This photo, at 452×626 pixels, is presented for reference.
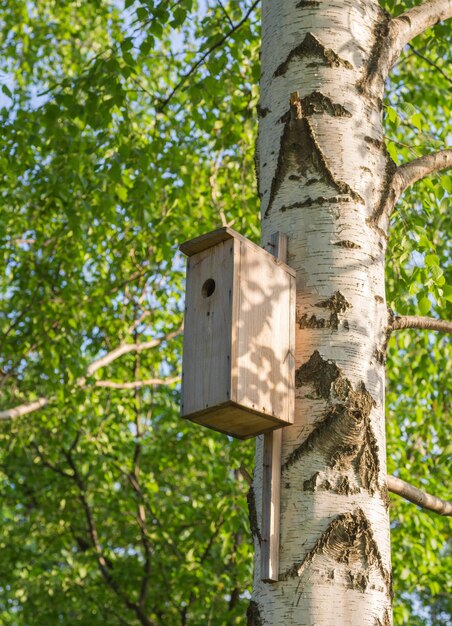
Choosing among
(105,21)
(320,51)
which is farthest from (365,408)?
(105,21)

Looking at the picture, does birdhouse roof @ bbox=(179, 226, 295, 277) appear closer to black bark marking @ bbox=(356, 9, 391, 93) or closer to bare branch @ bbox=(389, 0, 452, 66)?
black bark marking @ bbox=(356, 9, 391, 93)

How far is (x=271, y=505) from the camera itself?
2061 mm

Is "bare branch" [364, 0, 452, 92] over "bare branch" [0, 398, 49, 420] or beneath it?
over

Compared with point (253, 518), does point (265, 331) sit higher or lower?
higher

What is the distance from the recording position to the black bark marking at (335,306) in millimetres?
2217

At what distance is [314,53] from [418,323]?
2.60ft

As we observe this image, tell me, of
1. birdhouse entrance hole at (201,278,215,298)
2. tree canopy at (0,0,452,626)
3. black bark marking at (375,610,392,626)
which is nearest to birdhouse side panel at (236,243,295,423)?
birdhouse entrance hole at (201,278,215,298)

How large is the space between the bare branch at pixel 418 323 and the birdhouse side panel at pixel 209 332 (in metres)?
0.47

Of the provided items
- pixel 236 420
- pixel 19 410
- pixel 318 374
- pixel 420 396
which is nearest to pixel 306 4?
pixel 318 374

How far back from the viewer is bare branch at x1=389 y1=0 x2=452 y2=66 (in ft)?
8.73

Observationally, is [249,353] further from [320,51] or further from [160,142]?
[160,142]

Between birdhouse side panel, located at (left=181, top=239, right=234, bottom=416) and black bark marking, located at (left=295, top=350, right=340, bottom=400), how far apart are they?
19 centimetres

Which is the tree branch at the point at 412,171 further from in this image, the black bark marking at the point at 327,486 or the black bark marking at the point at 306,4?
the black bark marking at the point at 327,486

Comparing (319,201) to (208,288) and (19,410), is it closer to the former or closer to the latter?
(208,288)
